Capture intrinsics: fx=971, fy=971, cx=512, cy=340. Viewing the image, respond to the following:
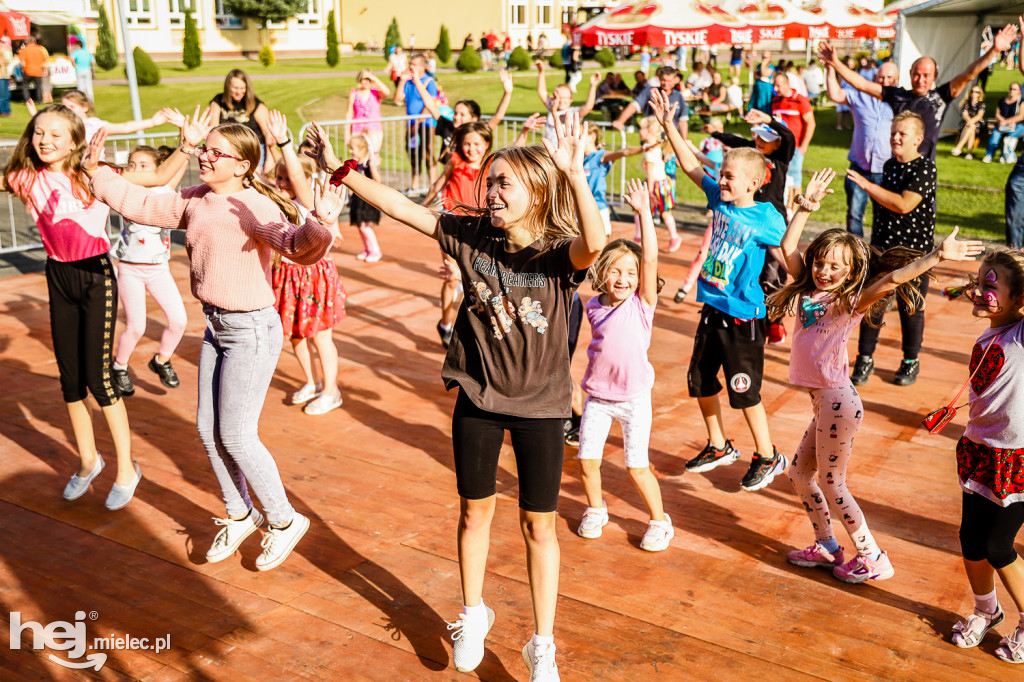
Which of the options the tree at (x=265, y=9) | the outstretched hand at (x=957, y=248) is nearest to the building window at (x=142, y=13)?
the tree at (x=265, y=9)

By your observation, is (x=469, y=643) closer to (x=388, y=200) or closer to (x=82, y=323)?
(x=388, y=200)

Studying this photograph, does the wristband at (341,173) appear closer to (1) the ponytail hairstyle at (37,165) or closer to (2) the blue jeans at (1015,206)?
(1) the ponytail hairstyle at (37,165)

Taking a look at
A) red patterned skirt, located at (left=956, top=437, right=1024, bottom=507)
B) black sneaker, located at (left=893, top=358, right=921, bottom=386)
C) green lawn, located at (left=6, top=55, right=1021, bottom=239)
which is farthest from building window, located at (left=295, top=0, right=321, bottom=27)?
red patterned skirt, located at (left=956, top=437, right=1024, bottom=507)

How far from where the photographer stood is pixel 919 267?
3.95m

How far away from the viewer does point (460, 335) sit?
3629 mm

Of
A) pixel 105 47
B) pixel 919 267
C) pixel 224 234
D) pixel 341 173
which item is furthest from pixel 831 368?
pixel 105 47

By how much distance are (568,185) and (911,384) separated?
15.7ft

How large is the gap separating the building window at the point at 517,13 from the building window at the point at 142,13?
21639 mm

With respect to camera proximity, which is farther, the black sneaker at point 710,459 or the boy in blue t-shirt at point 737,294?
the black sneaker at point 710,459

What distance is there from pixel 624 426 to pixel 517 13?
200 feet

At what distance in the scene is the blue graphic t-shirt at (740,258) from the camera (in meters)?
5.17

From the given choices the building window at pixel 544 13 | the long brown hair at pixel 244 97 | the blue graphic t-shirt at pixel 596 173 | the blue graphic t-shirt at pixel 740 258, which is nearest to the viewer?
the blue graphic t-shirt at pixel 740 258

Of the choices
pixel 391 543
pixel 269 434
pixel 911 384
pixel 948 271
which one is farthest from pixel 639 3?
pixel 391 543

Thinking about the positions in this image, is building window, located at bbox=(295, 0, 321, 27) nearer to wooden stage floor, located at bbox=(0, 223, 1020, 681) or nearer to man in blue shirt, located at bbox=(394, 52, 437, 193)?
man in blue shirt, located at bbox=(394, 52, 437, 193)
